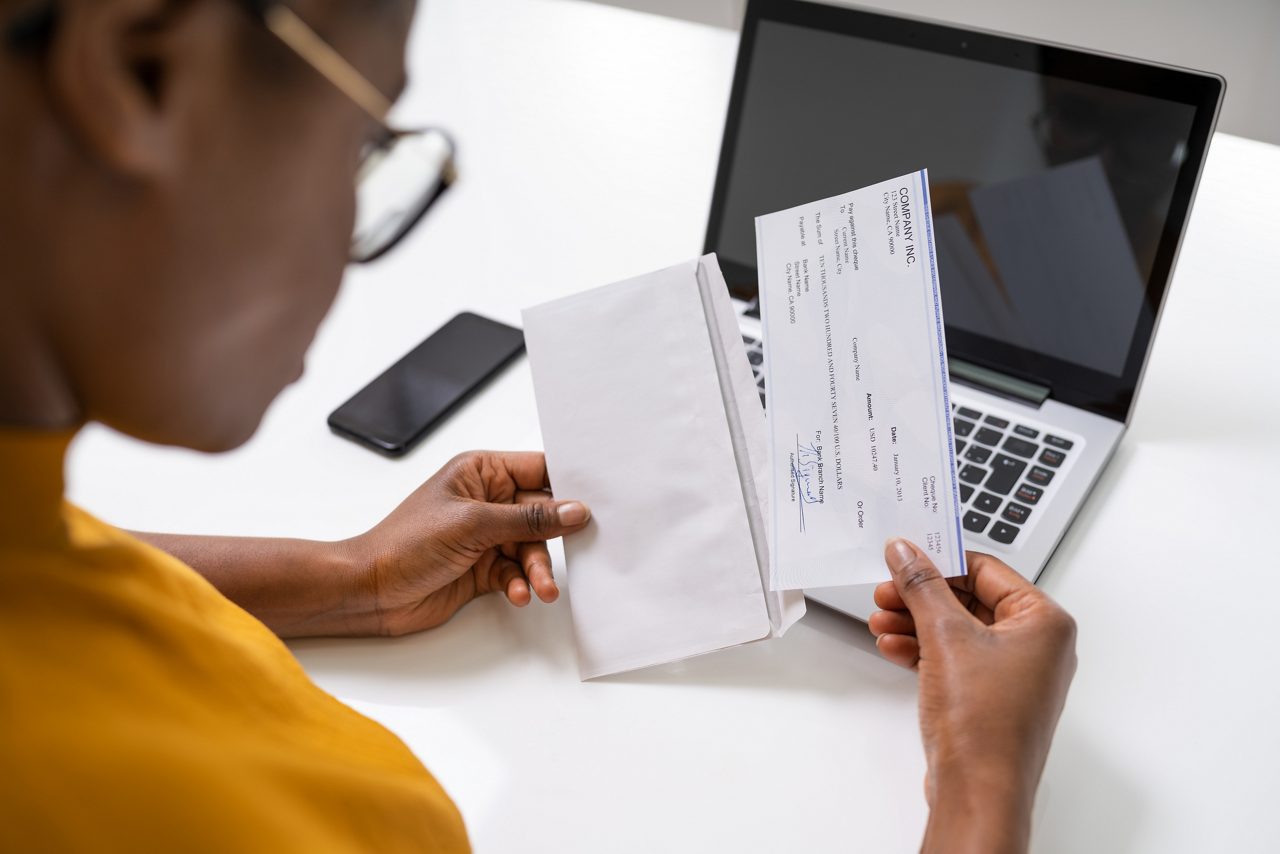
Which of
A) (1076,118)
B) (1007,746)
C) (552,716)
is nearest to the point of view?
(1007,746)

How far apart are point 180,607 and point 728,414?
375 millimetres

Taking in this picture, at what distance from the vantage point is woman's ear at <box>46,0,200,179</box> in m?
0.33

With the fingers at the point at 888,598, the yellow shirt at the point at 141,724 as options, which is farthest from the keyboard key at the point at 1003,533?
the yellow shirt at the point at 141,724

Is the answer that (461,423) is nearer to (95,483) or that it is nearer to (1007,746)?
(95,483)

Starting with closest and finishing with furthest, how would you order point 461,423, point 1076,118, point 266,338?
1. point 266,338
2. point 1076,118
3. point 461,423

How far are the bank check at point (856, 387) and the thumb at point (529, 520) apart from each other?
146 mm

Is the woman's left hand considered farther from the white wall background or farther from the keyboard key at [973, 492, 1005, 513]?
the white wall background

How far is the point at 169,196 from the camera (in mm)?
378

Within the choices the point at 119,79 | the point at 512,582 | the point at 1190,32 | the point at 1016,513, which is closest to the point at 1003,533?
the point at 1016,513

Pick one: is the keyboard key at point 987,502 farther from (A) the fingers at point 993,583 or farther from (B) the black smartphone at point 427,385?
(B) the black smartphone at point 427,385

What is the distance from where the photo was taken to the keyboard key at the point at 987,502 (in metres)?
0.80

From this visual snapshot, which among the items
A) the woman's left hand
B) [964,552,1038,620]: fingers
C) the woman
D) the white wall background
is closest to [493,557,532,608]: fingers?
the woman's left hand

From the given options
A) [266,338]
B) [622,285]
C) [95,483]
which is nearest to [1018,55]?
[622,285]

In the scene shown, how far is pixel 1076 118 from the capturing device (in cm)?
84
